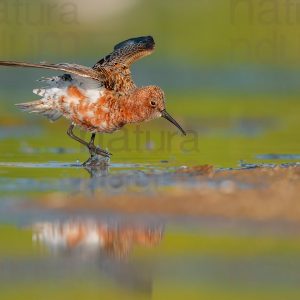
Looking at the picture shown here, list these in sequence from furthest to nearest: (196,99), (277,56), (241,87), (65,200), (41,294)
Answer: (277,56) → (241,87) → (196,99) → (65,200) → (41,294)

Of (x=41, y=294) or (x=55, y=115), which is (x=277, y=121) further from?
(x=41, y=294)

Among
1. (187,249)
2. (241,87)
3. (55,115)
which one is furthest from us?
(241,87)

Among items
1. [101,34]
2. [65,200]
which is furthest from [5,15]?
[65,200]

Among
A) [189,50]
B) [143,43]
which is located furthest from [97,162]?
[189,50]

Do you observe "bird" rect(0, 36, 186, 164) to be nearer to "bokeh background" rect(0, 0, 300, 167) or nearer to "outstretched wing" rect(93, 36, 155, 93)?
"outstretched wing" rect(93, 36, 155, 93)

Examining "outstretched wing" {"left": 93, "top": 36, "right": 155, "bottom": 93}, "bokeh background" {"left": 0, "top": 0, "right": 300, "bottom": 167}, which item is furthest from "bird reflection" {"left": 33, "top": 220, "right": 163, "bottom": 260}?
"bokeh background" {"left": 0, "top": 0, "right": 300, "bottom": 167}
